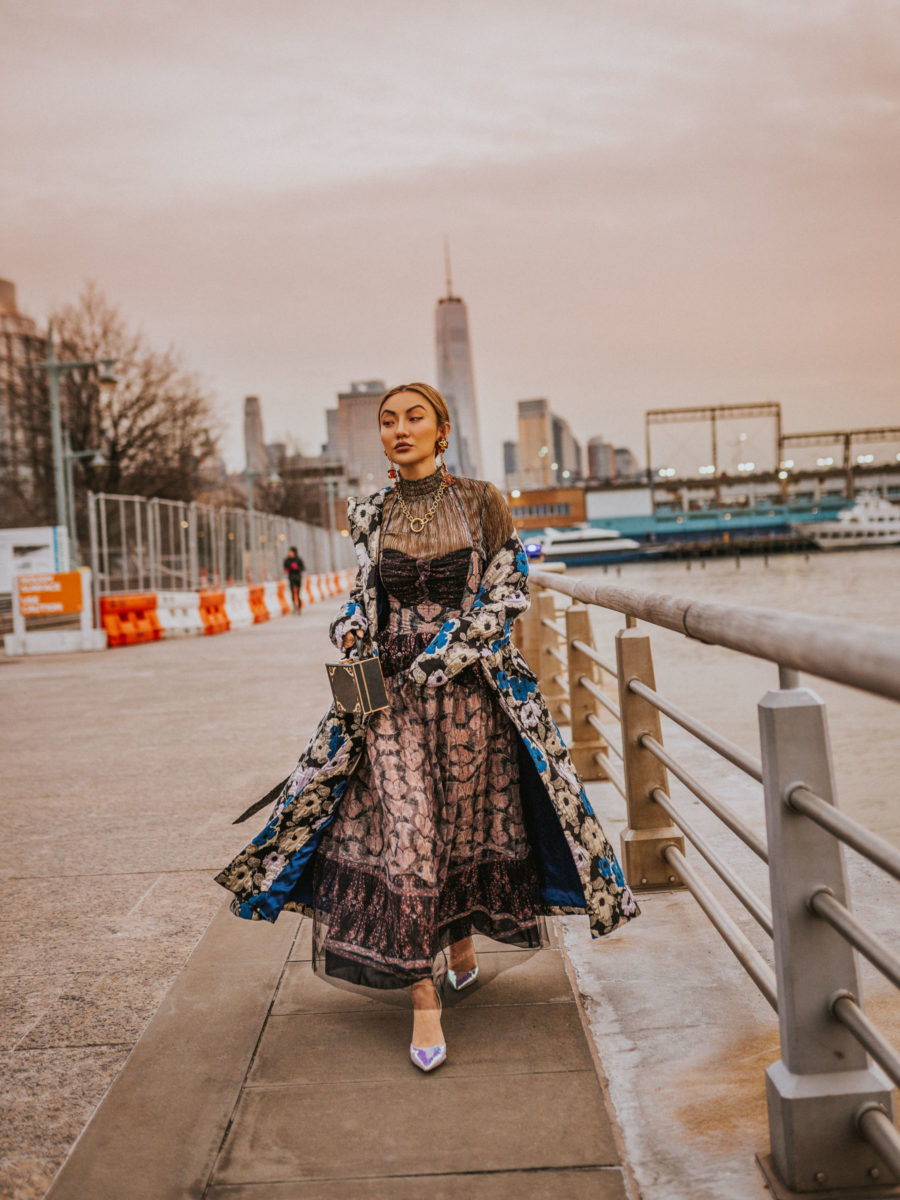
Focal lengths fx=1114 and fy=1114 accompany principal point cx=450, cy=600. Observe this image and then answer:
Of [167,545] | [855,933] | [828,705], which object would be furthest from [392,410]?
[167,545]

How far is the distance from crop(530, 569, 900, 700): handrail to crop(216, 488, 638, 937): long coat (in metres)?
0.47

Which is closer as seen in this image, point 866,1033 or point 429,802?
point 866,1033

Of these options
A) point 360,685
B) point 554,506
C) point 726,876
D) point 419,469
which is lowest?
point 726,876

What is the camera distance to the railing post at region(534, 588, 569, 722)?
803 cm

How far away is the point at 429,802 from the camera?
9.57 ft

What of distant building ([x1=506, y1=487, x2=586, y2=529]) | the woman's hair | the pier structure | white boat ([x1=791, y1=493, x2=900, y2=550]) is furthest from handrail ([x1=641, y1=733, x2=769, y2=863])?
distant building ([x1=506, y1=487, x2=586, y2=529])

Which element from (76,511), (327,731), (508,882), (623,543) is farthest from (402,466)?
(623,543)

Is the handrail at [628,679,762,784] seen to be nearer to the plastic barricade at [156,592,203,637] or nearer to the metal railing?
the metal railing

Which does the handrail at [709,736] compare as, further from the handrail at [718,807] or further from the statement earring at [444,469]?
the statement earring at [444,469]

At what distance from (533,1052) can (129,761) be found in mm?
5177

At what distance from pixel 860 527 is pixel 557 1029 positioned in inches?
5698

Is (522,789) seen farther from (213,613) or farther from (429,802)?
(213,613)

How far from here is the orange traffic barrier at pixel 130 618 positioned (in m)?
19.4

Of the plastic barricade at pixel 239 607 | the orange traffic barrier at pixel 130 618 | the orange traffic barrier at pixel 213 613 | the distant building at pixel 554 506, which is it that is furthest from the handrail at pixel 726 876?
the distant building at pixel 554 506
